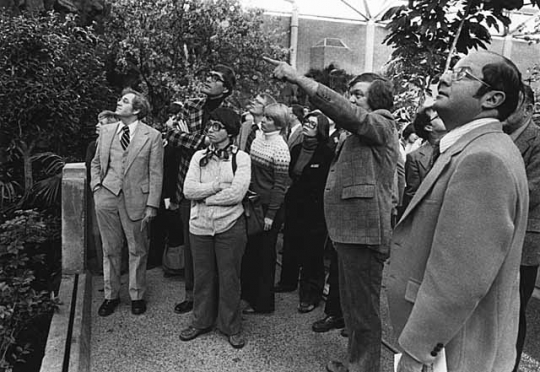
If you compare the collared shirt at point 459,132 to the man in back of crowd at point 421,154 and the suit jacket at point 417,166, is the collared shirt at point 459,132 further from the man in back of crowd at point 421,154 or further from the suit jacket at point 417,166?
the suit jacket at point 417,166

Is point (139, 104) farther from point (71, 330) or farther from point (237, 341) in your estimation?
point (237, 341)

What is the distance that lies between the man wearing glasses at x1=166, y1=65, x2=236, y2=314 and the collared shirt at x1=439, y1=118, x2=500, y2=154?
2823 mm

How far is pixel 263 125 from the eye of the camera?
15.0 ft

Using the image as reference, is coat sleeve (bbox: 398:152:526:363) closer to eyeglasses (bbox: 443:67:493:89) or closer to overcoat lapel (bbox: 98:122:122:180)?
eyeglasses (bbox: 443:67:493:89)

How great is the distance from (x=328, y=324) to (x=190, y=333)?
115 centimetres

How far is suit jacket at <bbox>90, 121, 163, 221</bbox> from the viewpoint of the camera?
4.52 meters

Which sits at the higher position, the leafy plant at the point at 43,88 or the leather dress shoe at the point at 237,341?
the leafy plant at the point at 43,88

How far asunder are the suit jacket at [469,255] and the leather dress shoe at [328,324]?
254cm

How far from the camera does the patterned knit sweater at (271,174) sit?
174 inches

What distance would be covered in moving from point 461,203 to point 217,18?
35.8 feet

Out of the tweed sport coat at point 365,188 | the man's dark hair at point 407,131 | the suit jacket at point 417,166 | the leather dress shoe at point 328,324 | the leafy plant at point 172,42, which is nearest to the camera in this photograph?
the tweed sport coat at point 365,188

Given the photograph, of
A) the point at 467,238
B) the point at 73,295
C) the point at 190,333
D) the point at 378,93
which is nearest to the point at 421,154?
the point at 378,93

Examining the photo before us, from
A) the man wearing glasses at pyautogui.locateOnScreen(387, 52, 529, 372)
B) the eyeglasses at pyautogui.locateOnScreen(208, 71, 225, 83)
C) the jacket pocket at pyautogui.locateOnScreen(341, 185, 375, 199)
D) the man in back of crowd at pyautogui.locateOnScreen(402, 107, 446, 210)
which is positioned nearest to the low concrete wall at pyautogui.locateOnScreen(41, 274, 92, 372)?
the jacket pocket at pyautogui.locateOnScreen(341, 185, 375, 199)

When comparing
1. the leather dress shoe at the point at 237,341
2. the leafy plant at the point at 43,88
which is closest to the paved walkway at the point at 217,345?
the leather dress shoe at the point at 237,341
